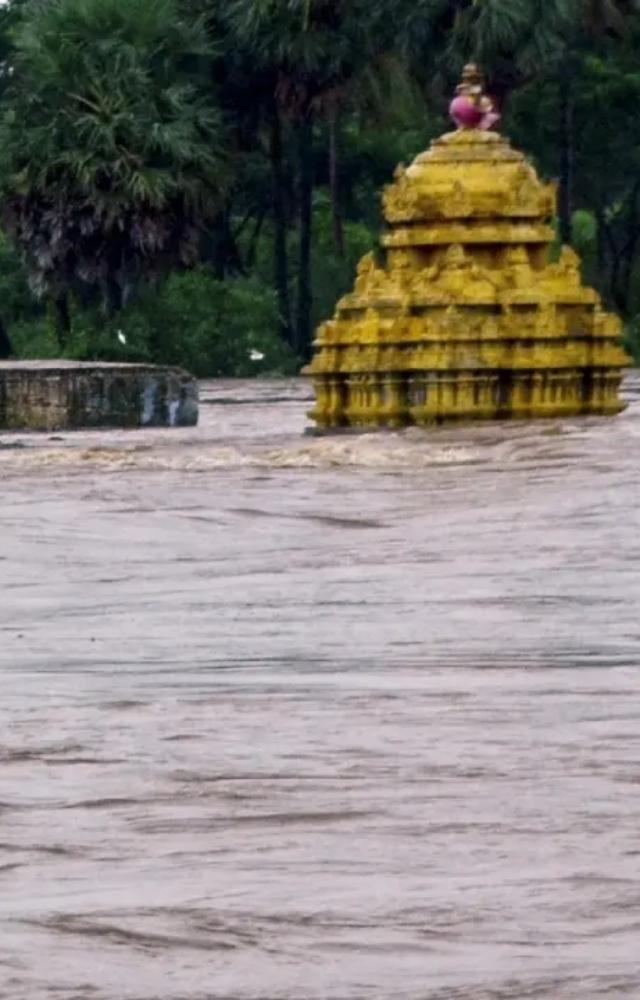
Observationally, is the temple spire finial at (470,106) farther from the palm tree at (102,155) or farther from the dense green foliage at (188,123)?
the palm tree at (102,155)

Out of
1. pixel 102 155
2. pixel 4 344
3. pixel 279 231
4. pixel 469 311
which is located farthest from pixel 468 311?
pixel 279 231

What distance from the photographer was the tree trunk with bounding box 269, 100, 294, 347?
143 feet

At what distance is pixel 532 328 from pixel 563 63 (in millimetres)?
23601

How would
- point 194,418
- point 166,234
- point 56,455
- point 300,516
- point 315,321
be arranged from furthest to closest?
point 315,321 < point 166,234 < point 194,418 < point 56,455 < point 300,516

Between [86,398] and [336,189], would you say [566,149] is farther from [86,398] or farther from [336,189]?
[86,398]

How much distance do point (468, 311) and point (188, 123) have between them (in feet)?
62.2

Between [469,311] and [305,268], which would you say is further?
[305,268]

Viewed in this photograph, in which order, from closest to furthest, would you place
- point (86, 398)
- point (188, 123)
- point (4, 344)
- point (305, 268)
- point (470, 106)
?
point (470, 106), point (86, 398), point (188, 123), point (4, 344), point (305, 268)

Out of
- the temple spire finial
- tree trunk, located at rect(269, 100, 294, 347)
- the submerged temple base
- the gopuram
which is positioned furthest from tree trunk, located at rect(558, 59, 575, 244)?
the gopuram

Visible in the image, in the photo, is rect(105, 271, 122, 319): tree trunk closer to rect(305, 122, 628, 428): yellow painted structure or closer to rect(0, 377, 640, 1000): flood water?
rect(305, 122, 628, 428): yellow painted structure

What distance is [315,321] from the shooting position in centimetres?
4531

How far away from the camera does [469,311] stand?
72.9ft

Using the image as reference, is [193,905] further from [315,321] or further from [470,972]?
[315,321]

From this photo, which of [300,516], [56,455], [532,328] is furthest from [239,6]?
[300,516]
